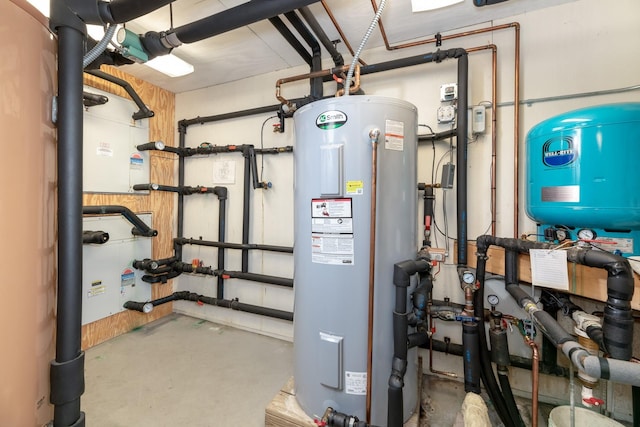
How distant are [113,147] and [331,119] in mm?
2431

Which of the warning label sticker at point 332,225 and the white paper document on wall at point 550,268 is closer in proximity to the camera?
the white paper document on wall at point 550,268

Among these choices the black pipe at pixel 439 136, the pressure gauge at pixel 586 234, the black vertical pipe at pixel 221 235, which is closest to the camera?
the pressure gauge at pixel 586 234

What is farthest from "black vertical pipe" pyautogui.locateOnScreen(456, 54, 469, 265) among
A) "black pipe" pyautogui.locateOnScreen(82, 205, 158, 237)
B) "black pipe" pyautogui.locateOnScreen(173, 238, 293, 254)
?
"black pipe" pyautogui.locateOnScreen(82, 205, 158, 237)

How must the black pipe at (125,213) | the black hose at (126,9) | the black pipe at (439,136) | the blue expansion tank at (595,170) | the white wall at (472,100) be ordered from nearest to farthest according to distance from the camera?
1. the black hose at (126,9)
2. the blue expansion tank at (595,170)
3. the white wall at (472,100)
4. the black pipe at (439,136)
5. the black pipe at (125,213)

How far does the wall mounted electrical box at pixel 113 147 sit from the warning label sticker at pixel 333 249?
2.33 meters

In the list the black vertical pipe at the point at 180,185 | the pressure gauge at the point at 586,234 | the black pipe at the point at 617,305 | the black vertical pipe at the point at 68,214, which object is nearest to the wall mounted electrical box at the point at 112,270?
the black vertical pipe at the point at 180,185

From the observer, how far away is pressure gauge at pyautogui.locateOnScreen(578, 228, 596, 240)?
1.28 m

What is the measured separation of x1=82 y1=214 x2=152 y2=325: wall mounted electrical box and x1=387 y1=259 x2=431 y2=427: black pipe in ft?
8.37

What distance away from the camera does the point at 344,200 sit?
4.27 feet

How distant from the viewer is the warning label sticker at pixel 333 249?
1.31 metres

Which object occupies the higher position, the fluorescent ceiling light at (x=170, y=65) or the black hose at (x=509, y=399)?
the fluorescent ceiling light at (x=170, y=65)

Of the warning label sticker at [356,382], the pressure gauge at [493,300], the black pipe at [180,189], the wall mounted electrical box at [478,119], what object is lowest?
the warning label sticker at [356,382]

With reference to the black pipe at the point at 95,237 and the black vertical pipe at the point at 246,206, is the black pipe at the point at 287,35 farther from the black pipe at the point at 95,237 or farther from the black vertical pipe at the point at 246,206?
the black pipe at the point at 95,237

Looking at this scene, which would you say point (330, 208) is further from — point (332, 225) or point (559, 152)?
point (559, 152)
